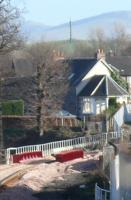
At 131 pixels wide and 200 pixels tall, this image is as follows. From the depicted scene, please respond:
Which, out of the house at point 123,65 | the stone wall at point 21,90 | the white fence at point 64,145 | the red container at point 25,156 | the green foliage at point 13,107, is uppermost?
the house at point 123,65

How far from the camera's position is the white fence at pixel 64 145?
40069 millimetres

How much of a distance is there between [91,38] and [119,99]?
105437 millimetres

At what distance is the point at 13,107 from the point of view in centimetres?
5906

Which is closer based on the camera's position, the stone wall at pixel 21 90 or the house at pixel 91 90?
the stone wall at pixel 21 90

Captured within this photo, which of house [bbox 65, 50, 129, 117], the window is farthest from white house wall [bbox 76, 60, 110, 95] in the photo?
the window

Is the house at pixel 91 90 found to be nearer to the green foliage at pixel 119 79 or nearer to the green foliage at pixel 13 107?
the green foliage at pixel 119 79

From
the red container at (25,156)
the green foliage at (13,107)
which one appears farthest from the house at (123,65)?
the red container at (25,156)

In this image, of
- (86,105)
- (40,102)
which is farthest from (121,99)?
(40,102)

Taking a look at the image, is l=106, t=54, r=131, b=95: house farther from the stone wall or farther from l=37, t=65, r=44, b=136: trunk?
l=37, t=65, r=44, b=136: trunk

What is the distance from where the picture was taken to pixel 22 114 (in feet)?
192

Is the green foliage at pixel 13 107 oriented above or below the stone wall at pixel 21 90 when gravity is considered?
below

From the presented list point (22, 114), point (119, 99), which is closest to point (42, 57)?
point (22, 114)

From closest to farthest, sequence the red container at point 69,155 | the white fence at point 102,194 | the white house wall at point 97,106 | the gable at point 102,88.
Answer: the white fence at point 102,194 → the red container at point 69,155 → the white house wall at point 97,106 → the gable at point 102,88

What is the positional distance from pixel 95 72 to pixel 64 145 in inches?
948
